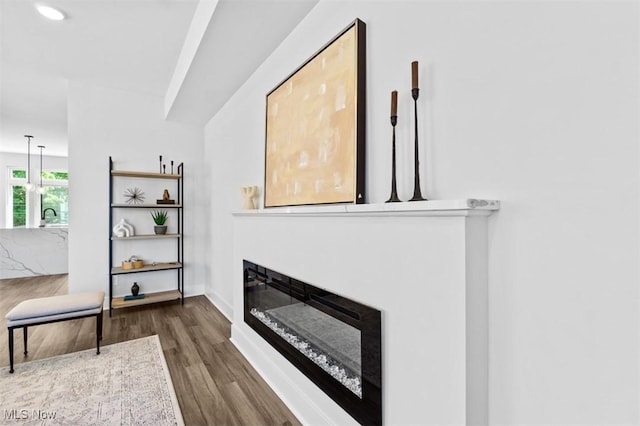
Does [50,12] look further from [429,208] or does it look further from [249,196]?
[429,208]

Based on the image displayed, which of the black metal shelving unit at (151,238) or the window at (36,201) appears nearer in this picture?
the black metal shelving unit at (151,238)

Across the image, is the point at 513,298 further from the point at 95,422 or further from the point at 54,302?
the point at 54,302

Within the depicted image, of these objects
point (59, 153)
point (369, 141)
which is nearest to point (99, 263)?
point (369, 141)

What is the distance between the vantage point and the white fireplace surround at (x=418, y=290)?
96 cm

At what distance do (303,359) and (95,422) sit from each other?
121 centimetres

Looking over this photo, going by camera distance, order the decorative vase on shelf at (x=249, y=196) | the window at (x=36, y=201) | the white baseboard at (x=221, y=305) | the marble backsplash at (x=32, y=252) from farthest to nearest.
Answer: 1. the window at (x=36, y=201)
2. the marble backsplash at (x=32, y=252)
3. the white baseboard at (x=221, y=305)
4. the decorative vase on shelf at (x=249, y=196)

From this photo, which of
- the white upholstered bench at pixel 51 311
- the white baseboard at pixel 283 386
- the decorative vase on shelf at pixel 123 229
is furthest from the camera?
the decorative vase on shelf at pixel 123 229

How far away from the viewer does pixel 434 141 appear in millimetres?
1177

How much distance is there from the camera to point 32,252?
18.4ft

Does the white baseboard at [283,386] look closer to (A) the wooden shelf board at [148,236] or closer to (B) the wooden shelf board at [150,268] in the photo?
(B) the wooden shelf board at [150,268]

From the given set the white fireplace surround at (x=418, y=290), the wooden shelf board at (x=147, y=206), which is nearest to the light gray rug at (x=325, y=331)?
the white fireplace surround at (x=418, y=290)

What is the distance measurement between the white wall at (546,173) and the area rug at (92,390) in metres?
1.85

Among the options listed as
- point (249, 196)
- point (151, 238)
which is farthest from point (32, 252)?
point (249, 196)

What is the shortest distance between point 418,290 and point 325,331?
835 mm
